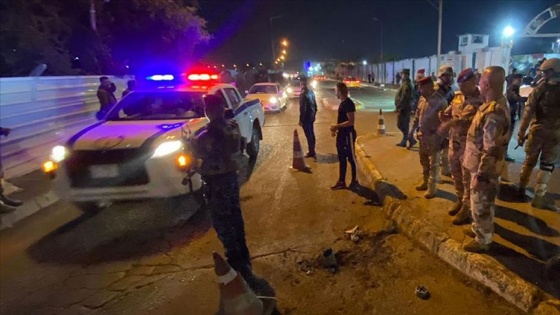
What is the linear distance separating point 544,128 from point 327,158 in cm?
470

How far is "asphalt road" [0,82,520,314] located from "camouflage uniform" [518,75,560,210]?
1.77 metres

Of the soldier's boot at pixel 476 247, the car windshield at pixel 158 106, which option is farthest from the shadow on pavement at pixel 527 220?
the car windshield at pixel 158 106

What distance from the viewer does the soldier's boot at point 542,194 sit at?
4570 mm

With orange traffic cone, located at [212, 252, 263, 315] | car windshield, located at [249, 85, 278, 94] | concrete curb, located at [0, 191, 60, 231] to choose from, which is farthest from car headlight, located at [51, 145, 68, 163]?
car windshield, located at [249, 85, 278, 94]

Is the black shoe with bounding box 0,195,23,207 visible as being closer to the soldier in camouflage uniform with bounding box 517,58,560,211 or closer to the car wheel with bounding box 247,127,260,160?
the car wheel with bounding box 247,127,260,160

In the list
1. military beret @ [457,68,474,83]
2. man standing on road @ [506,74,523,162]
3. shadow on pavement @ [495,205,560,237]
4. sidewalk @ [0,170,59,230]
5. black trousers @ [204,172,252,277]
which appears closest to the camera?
black trousers @ [204,172,252,277]

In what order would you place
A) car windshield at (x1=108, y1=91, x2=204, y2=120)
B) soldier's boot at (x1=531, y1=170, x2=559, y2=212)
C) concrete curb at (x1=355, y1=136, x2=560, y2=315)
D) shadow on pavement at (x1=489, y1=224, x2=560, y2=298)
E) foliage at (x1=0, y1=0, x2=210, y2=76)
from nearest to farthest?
concrete curb at (x1=355, y1=136, x2=560, y2=315)
shadow on pavement at (x1=489, y1=224, x2=560, y2=298)
soldier's boot at (x1=531, y1=170, x2=559, y2=212)
car windshield at (x1=108, y1=91, x2=204, y2=120)
foliage at (x1=0, y1=0, x2=210, y2=76)

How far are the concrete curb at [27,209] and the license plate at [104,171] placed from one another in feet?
3.76

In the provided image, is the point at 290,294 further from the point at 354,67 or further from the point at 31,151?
the point at 354,67

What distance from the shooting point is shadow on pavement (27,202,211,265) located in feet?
15.1

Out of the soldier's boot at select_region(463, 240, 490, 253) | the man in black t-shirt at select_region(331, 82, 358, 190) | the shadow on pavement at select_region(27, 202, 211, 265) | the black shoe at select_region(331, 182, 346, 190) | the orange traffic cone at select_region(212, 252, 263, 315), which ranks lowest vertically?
the black shoe at select_region(331, 182, 346, 190)

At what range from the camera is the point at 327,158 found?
8.79 metres

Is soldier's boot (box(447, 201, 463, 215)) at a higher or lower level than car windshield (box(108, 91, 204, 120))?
lower

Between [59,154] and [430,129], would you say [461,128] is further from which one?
[59,154]
